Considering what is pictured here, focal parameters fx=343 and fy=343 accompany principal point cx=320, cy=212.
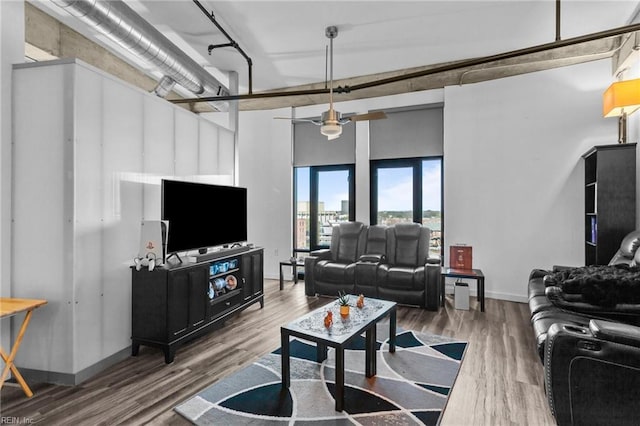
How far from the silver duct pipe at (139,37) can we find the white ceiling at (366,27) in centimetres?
31

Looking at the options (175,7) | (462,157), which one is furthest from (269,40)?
(462,157)

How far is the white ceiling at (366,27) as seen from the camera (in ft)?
12.3

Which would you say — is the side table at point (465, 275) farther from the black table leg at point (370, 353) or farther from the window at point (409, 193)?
the black table leg at point (370, 353)

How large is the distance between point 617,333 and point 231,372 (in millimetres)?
2774

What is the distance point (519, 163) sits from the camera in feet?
17.0

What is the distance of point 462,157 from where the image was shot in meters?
5.55

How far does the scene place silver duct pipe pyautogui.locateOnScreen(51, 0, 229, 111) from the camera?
3.04m

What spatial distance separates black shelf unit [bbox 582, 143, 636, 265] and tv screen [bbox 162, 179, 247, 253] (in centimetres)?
450

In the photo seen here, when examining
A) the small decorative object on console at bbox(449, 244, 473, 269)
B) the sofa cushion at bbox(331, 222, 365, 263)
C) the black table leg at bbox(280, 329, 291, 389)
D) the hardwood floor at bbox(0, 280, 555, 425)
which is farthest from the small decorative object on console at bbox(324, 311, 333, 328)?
the small decorative object on console at bbox(449, 244, 473, 269)

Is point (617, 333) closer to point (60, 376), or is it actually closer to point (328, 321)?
point (328, 321)

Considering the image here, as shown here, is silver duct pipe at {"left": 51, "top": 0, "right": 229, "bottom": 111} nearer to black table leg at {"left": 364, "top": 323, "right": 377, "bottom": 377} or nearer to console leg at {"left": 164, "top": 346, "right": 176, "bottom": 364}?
console leg at {"left": 164, "top": 346, "right": 176, "bottom": 364}

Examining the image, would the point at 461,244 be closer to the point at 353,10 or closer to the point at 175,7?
the point at 353,10

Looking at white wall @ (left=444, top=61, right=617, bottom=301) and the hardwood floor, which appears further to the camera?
white wall @ (left=444, top=61, right=617, bottom=301)

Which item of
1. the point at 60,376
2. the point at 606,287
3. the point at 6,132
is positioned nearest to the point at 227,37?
the point at 6,132
